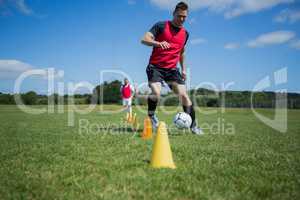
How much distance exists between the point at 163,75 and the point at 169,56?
0.46 metres

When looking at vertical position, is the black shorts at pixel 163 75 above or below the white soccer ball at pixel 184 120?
above

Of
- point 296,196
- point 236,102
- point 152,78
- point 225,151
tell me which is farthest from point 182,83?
point 236,102

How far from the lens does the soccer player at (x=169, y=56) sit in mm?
6418

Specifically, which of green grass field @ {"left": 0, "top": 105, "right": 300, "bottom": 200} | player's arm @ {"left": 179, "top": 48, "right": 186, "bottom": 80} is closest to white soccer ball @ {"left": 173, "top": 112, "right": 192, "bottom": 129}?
player's arm @ {"left": 179, "top": 48, "right": 186, "bottom": 80}

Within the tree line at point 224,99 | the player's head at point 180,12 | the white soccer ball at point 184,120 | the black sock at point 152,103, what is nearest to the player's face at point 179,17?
the player's head at point 180,12

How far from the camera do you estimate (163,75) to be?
6855mm

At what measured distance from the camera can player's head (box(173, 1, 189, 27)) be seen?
20.7ft

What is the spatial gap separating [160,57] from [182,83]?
85 centimetres

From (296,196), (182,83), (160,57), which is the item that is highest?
(160,57)

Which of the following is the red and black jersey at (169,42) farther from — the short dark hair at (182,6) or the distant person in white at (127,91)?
the distant person in white at (127,91)

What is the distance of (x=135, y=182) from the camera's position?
9.48ft

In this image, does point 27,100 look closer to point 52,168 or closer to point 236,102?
point 236,102

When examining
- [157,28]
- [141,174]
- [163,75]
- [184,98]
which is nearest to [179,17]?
[157,28]

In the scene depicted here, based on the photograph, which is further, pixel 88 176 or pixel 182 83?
pixel 182 83
